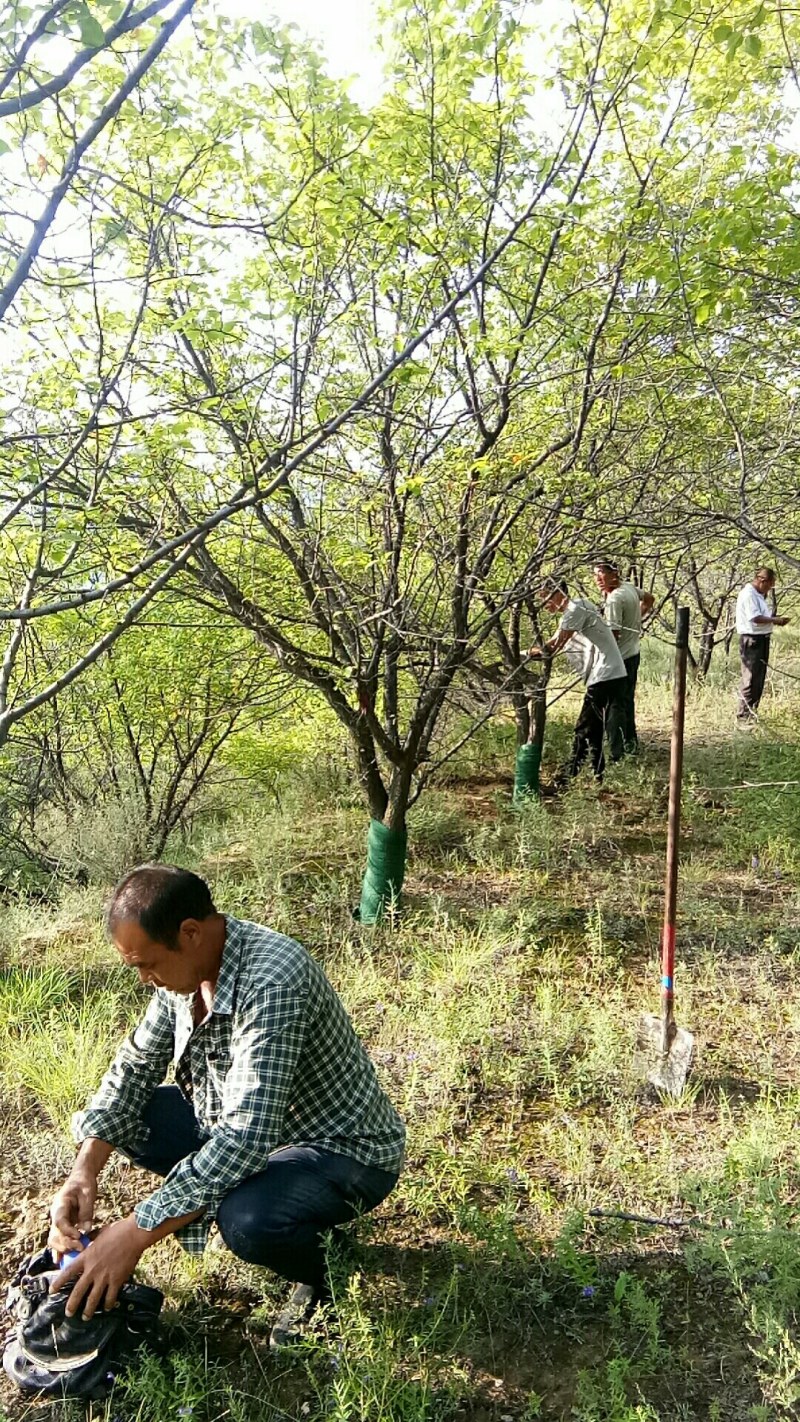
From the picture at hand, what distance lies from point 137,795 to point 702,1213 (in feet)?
15.7

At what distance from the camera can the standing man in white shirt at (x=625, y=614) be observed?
6.54 m

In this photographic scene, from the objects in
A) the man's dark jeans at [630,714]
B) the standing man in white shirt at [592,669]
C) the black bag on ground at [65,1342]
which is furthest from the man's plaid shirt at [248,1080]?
the man's dark jeans at [630,714]

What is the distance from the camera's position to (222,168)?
3.14 metres

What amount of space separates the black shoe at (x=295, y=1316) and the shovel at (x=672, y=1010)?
1354 millimetres

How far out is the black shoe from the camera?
6.63 ft

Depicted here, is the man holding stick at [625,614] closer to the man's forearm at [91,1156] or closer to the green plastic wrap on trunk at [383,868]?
the green plastic wrap on trunk at [383,868]

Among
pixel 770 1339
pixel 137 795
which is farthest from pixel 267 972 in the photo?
pixel 137 795

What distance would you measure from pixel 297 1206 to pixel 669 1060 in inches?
58.5

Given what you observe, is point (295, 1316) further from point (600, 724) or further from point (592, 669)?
point (600, 724)

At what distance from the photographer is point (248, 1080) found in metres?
1.97

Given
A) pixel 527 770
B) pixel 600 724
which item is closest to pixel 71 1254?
pixel 527 770

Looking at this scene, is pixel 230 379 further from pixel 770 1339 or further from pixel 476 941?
pixel 770 1339

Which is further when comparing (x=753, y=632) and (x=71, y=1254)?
(x=753, y=632)

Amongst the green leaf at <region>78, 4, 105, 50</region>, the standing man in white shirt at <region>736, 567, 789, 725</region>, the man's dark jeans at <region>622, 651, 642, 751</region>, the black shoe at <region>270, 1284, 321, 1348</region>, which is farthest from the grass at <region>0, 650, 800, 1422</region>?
the standing man in white shirt at <region>736, 567, 789, 725</region>
